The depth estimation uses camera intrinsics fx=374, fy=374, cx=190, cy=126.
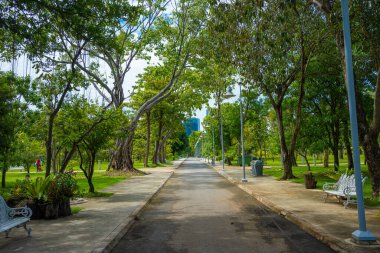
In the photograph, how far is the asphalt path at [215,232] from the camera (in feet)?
23.3

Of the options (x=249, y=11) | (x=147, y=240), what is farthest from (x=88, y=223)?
(x=249, y=11)

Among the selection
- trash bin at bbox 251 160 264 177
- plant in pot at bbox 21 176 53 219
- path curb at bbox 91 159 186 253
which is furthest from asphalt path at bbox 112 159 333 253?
trash bin at bbox 251 160 264 177

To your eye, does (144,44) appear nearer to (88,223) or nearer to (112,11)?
(112,11)

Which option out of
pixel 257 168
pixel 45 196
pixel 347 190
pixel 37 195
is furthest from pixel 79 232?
pixel 257 168

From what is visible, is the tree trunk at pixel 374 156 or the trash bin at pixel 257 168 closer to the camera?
the tree trunk at pixel 374 156

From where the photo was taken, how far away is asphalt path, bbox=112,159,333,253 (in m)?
7.10

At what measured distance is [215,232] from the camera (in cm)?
848

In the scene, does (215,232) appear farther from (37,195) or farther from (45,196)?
(37,195)

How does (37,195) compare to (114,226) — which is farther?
(37,195)

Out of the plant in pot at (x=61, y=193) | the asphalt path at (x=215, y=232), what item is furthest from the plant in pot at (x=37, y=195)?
the asphalt path at (x=215, y=232)

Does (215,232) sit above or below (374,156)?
below

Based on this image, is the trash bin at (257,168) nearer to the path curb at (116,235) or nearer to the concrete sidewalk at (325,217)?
the concrete sidewalk at (325,217)

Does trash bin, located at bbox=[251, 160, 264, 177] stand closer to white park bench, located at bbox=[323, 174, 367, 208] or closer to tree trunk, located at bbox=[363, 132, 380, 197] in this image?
white park bench, located at bbox=[323, 174, 367, 208]

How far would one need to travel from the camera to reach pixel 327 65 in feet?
76.4
